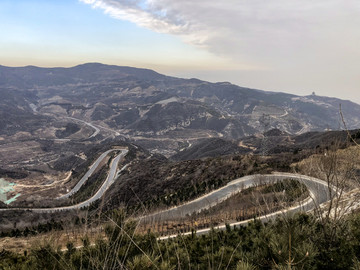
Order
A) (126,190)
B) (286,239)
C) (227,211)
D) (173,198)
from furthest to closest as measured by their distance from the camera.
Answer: (126,190) → (173,198) → (227,211) → (286,239)

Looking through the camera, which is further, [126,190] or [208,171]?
[126,190]

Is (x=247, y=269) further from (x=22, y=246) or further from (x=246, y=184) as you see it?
(x=246, y=184)

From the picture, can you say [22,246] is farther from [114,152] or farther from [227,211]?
[114,152]

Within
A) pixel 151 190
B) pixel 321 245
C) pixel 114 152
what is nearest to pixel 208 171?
pixel 151 190

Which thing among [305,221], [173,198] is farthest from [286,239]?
[173,198]

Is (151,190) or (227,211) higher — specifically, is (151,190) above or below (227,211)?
below

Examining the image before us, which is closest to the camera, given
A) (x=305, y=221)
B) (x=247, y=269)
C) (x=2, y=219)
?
(x=247, y=269)

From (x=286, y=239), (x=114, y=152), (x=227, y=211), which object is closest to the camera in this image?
(x=286, y=239)

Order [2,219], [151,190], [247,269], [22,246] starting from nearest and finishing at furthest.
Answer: [247,269] → [22,246] → [2,219] → [151,190]

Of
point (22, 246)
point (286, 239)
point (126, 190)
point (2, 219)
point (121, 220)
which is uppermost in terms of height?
point (286, 239)
